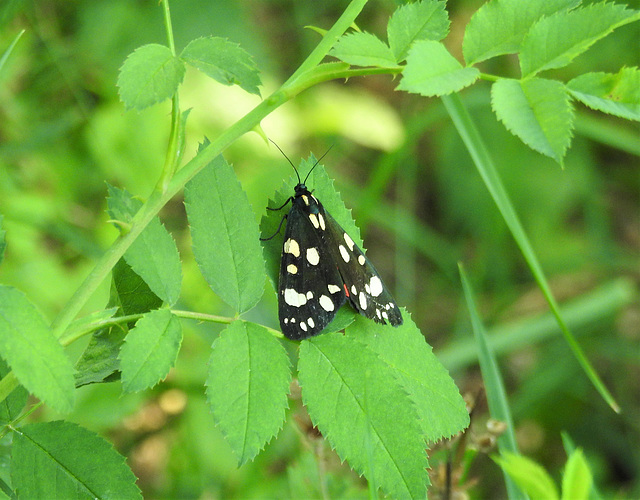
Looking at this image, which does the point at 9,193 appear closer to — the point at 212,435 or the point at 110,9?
Result: the point at 110,9

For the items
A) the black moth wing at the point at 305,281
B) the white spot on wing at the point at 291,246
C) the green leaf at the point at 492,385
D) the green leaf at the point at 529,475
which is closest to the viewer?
the green leaf at the point at 529,475

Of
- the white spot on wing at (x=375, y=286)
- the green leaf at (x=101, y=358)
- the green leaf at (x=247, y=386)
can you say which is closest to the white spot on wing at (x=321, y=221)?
the white spot on wing at (x=375, y=286)

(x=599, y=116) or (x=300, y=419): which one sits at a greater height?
(x=599, y=116)

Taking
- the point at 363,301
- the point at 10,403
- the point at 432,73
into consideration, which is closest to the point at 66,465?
the point at 10,403

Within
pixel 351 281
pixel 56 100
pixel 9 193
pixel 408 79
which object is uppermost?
pixel 56 100

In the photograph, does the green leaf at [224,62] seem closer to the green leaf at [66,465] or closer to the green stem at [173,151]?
the green stem at [173,151]

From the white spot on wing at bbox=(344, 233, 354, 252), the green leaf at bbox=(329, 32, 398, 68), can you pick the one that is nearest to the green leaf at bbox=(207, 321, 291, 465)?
the white spot on wing at bbox=(344, 233, 354, 252)

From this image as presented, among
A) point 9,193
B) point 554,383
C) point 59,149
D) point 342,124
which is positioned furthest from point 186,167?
point 342,124

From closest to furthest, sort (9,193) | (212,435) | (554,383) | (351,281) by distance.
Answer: (351,281) < (212,435) < (9,193) < (554,383)
